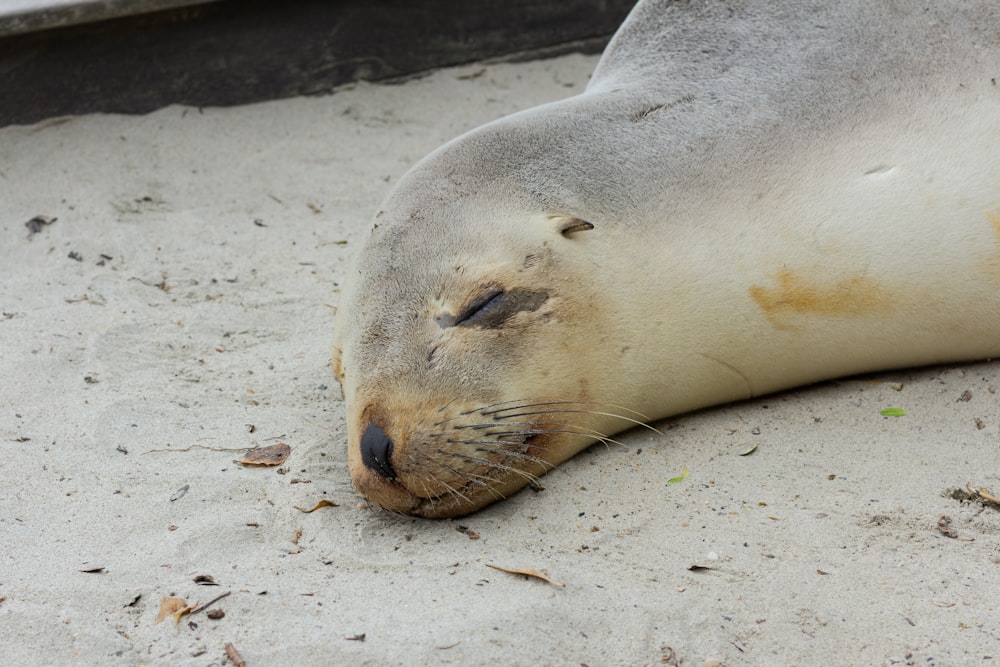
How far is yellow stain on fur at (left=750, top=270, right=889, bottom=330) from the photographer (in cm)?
313

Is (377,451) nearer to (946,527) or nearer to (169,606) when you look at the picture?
(169,606)

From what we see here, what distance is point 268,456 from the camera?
330 cm

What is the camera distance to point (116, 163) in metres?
5.33

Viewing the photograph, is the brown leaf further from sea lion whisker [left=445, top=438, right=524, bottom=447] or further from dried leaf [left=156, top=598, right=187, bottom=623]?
dried leaf [left=156, top=598, right=187, bottom=623]

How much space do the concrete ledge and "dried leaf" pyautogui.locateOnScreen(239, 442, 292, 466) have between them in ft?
9.15

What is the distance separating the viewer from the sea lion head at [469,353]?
2891mm

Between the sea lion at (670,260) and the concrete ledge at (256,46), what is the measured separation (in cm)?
280

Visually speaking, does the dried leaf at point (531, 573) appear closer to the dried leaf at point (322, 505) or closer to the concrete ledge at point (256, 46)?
the dried leaf at point (322, 505)

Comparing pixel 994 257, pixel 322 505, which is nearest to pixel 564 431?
pixel 322 505

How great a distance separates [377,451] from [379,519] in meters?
0.24

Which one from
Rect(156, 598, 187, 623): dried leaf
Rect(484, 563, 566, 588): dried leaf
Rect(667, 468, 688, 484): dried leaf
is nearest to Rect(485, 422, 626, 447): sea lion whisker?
Rect(667, 468, 688, 484): dried leaf

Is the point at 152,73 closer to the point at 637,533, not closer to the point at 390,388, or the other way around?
the point at 390,388

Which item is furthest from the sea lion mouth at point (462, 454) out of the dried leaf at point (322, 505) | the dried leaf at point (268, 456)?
the dried leaf at point (268, 456)

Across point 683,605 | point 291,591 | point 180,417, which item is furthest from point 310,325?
point 683,605
